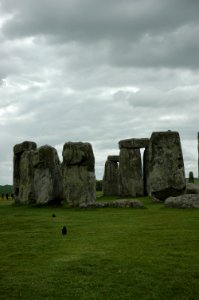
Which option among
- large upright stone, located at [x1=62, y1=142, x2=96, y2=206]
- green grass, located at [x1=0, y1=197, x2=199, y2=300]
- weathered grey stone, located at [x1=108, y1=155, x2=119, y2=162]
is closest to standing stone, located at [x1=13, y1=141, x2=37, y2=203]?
large upright stone, located at [x1=62, y1=142, x2=96, y2=206]

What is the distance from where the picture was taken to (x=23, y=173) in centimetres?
2666

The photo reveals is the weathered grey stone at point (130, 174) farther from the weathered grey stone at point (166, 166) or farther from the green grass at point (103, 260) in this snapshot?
the green grass at point (103, 260)

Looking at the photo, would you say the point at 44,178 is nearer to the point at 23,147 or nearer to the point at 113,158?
the point at 23,147

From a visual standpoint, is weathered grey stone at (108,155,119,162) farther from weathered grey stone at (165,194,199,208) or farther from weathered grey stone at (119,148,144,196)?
weathered grey stone at (165,194,199,208)

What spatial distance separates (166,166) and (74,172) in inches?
182

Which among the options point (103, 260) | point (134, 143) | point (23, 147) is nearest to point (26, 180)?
point (23, 147)

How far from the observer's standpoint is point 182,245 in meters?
9.90

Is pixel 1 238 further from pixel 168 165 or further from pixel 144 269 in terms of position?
pixel 168 165

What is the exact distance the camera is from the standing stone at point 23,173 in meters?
25.8

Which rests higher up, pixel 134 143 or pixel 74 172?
pixel 134 143

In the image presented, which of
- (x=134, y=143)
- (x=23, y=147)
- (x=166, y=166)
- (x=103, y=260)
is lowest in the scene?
(x=103, y=260)

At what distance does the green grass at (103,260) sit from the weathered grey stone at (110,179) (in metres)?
21.1

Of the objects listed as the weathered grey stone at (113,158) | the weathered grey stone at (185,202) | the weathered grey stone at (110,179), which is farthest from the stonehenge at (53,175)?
the weathered grey stone at (113,158)

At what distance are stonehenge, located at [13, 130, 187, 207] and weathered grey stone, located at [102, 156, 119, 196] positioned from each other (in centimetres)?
845
